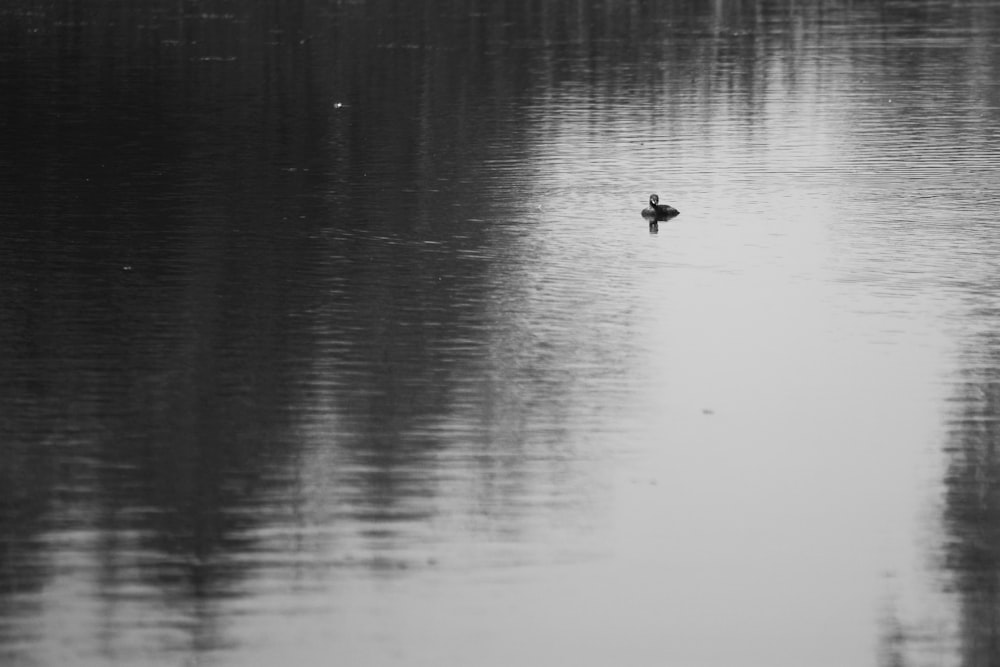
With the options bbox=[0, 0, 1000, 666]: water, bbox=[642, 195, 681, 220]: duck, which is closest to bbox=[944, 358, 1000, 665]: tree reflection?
bbox=[0, 0, 1000, 666]: water

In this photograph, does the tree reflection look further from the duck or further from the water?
the duck

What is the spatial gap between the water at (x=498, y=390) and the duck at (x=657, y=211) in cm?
38

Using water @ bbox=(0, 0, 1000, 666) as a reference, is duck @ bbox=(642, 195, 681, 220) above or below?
above

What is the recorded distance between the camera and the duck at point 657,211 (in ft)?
76.8

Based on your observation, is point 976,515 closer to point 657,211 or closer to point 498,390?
point 498,390

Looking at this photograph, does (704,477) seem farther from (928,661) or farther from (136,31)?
(136,31)

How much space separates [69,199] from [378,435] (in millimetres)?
12397

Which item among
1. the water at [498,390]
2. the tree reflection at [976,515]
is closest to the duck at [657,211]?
the water at [498,390]

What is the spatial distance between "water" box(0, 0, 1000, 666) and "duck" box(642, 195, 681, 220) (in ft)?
1.23

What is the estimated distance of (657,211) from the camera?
23.5 m

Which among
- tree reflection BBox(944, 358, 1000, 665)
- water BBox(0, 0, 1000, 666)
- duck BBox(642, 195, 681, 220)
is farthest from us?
duck BBox(642, 195, 681, 220)

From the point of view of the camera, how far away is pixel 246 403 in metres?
15.3

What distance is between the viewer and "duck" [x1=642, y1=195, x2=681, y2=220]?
922 inches

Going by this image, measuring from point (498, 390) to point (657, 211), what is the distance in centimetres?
830
